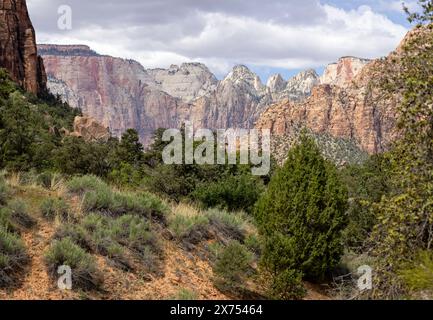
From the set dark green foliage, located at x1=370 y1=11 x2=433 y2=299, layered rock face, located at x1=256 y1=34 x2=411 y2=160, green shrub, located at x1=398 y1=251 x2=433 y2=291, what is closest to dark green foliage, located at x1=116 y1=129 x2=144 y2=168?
layered rock face, located at x1=256 y1=34 x2=411 y2=160

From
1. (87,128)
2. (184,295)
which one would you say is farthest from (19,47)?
(184,295)

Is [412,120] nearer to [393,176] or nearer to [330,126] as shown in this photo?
[393,176]

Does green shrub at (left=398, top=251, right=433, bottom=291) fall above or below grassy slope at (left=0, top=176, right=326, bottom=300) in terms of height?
above

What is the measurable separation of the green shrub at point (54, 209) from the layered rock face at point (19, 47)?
8623 cm

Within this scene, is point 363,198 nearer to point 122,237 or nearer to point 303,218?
point 303,218

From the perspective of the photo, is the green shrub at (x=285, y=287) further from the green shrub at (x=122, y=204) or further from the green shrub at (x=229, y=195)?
the green shrub at (x=229, y=195)

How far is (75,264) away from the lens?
9086 millimetres

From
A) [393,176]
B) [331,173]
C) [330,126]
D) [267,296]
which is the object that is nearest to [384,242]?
[393,176]

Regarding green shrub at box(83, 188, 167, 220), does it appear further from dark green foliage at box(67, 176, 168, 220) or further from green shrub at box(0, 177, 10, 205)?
green shrub at box(0, 177, 10, 205)

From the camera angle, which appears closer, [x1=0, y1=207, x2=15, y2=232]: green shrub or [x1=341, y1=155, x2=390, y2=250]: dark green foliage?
[x1=0, y1=207, x2=15, y2=232]: green shrub

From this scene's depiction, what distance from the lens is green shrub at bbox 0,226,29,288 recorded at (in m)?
8.39

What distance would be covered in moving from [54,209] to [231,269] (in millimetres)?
4014

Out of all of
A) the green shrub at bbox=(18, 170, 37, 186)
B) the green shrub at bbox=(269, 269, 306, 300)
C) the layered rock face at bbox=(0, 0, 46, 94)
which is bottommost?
the green shrub at bbox=(269, 269, 306, 300)

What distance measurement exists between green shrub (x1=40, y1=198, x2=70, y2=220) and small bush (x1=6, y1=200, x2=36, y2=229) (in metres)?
0.41
